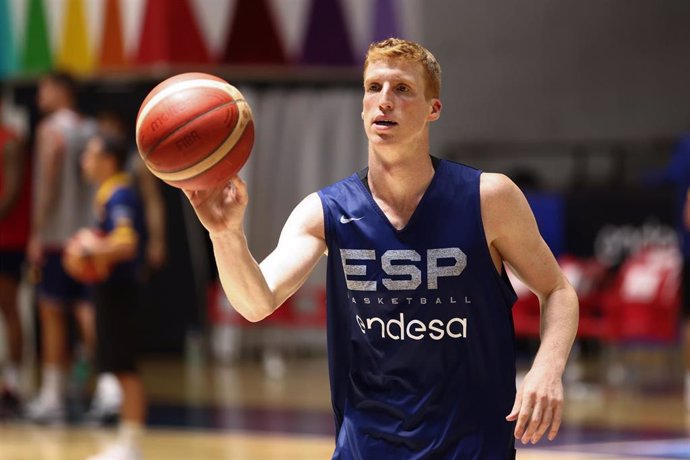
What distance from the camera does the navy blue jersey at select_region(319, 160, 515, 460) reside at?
156 inches

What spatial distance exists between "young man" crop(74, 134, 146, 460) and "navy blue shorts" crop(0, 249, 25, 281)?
2.46 m

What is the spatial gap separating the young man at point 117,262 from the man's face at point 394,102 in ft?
15.0

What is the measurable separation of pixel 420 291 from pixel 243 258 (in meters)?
0.58

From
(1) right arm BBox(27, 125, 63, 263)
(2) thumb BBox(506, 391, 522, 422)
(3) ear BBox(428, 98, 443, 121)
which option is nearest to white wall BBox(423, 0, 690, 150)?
(1) right arm BBox(27, 125, 63, 263)

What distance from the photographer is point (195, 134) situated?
3986 millimetres

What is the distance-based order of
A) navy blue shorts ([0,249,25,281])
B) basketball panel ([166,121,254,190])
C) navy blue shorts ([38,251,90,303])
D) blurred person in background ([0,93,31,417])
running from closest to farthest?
basketball panel ([166,121,254,190]) < navy blue shorts ([38,251,90,303]) < blurred person in background ([0,93,31,417]) < navy blue shorts ([0,249,25,281])

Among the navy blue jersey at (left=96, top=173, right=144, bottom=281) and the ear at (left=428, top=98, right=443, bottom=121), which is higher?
the ear at (left=428, top=98, right=443, bottom=121)

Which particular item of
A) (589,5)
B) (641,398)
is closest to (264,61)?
(641,398)

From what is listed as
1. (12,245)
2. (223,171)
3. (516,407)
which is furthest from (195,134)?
(12,245)

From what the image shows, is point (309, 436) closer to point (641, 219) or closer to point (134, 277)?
point (134, 277)

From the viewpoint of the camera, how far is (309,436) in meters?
9.13

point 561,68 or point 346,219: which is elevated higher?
point 561,68

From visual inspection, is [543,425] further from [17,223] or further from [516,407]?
[17,223]

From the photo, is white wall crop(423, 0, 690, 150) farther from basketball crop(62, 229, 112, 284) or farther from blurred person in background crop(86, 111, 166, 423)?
basketball crop(62, 229, 112, 284)
